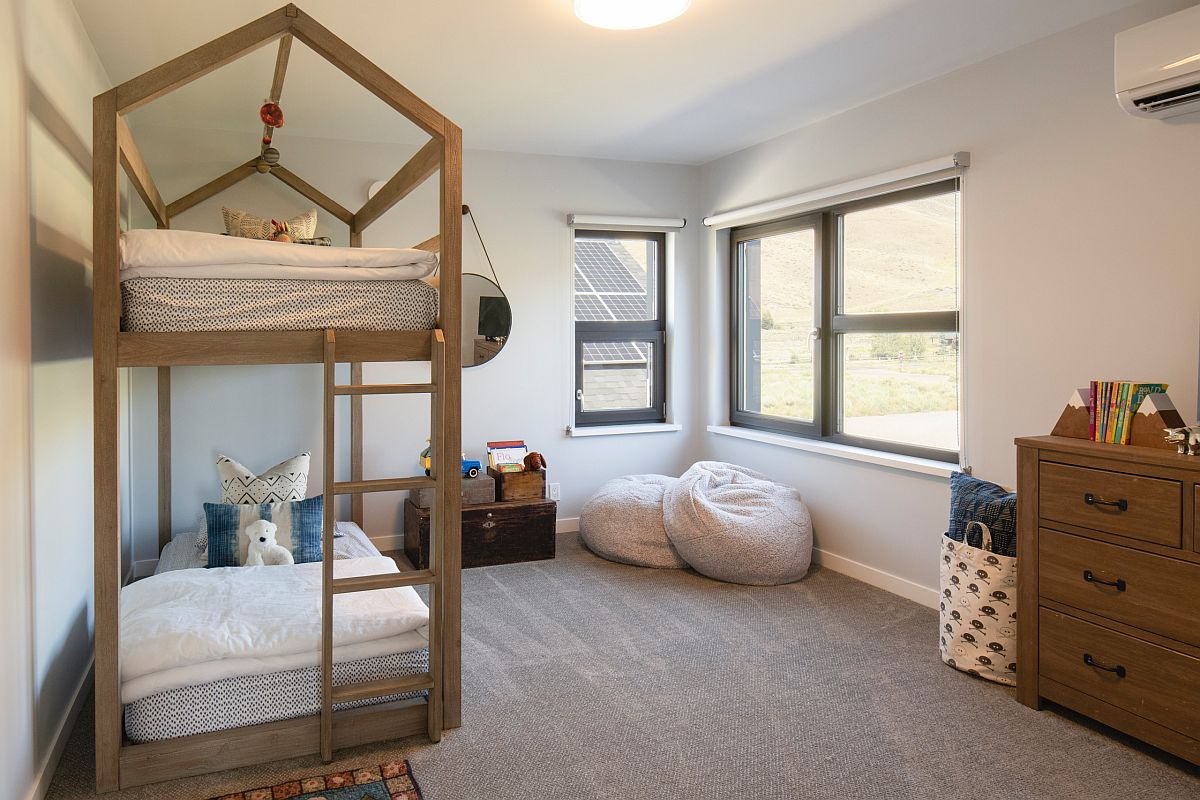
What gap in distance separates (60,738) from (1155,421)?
3314 millimetres

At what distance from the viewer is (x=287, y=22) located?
2.27 meters

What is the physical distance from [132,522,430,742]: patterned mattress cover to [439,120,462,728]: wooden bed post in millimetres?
207

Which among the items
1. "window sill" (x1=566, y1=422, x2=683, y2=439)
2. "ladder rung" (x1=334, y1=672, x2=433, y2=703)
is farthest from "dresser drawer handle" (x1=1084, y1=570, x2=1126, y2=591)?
"window sill" (x1=566, y1=422, x2=683, y2=439)

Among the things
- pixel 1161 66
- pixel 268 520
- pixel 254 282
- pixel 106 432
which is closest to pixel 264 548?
pixel 268 520

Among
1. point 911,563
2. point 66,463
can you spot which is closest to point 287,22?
point 66,463

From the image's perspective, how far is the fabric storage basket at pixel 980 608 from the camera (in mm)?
2842

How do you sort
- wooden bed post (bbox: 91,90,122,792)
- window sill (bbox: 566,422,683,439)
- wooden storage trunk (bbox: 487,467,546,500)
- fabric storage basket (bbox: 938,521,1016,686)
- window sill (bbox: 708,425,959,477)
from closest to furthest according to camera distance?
wooden bed post (bbox: 91,90,122,792) < fabric storage basket (bbox: 938,521,1016,686) < window sill (bbox: 708,425,959,477) < wooden storage trunk (bbox: 487,467,546,500) < window sill (bbox: 566,422,683,439)

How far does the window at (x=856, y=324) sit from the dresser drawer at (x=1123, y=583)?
3.79ft

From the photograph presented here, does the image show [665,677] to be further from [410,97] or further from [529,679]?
[410,97]

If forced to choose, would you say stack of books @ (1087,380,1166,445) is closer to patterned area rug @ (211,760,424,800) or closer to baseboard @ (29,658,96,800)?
patterned area rug @ (211,760,424,800)

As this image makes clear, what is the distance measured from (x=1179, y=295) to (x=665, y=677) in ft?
6.95

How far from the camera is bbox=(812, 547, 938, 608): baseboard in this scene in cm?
374

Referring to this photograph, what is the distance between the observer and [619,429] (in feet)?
17.3

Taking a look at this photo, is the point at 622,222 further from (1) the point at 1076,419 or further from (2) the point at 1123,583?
(2) the point at 1123,583
